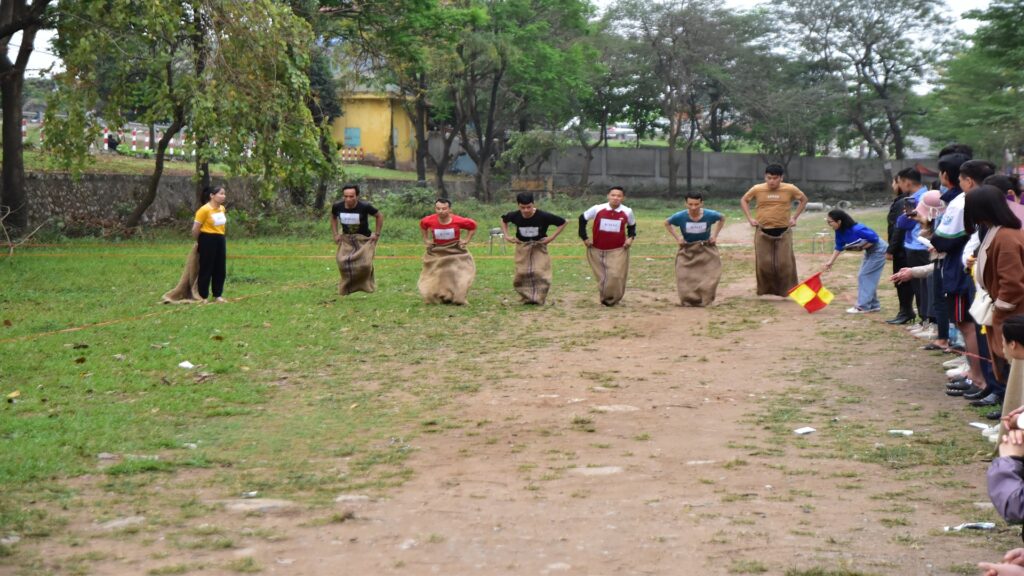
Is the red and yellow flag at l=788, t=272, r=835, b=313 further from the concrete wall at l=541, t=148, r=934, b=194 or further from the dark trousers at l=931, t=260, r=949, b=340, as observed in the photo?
the concrete wall at l=541, t=148, r=934, b=194

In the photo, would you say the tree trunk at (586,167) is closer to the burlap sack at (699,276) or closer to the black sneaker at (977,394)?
the burlap sack at (699,276)

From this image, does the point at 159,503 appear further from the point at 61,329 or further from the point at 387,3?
the point at 387,3

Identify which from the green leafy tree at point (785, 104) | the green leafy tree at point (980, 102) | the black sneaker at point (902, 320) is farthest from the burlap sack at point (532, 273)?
the green leafy tree at point (785, 104)

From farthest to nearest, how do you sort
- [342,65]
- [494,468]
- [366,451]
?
[342,65]
[366,451]
[494,468]

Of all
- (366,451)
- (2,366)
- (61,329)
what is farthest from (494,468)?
(61,329)

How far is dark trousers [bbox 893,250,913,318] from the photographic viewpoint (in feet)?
42.5

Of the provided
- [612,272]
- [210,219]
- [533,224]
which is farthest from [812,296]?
[210,219]

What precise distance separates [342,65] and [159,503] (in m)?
26.6

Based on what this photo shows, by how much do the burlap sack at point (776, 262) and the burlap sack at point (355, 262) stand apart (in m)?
5.21

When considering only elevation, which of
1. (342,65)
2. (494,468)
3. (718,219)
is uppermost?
(342,65)

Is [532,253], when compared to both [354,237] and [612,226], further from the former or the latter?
[354,237]

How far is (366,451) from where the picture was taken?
763cm

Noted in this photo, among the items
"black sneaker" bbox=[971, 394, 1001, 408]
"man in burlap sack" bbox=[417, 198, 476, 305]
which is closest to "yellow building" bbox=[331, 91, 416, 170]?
"man in burlap sack" bbox=[417, 198, 476, 305]

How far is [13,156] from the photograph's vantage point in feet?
77.6
